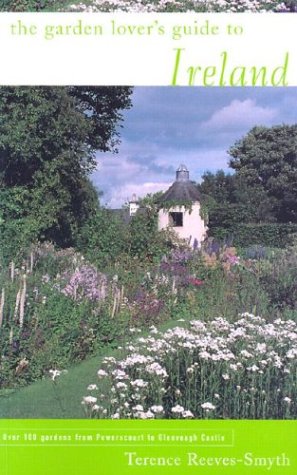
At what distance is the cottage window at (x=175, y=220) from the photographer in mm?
6281

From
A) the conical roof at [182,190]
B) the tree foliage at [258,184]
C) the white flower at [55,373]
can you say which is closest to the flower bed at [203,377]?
the white flower at [55,373]

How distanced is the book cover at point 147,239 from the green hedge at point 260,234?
0.01m

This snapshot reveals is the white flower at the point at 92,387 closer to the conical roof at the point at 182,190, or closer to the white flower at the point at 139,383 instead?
the white flower at the point at 139,383

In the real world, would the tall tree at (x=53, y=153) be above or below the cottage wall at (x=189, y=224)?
above

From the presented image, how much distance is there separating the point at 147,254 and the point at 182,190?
2.14 ft

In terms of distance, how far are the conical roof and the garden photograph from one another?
0.01 m

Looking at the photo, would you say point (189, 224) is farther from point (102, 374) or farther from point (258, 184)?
point (102, 374)

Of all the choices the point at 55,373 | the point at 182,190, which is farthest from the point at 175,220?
the point at 55,373

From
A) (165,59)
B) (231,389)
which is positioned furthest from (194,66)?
(231,389)

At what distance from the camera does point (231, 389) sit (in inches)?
226

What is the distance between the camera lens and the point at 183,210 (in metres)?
6.11

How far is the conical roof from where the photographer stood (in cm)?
598
